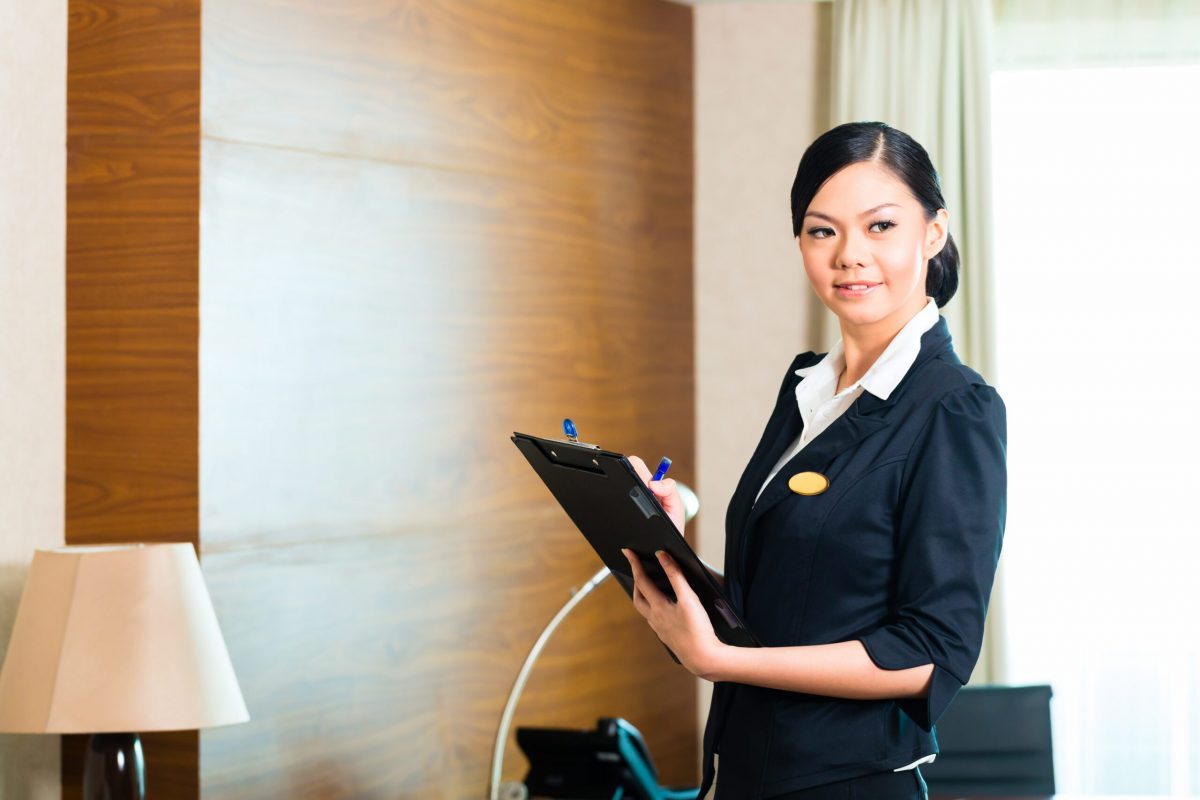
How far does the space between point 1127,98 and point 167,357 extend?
3.02m

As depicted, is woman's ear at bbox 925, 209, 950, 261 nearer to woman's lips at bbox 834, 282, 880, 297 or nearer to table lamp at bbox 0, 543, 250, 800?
woman's lips at bbox 834, 282, 880, 297

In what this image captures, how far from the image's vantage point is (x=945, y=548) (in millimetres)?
1554

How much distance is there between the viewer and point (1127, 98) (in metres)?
4.18

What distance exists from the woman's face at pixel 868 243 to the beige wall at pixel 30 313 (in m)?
1.82

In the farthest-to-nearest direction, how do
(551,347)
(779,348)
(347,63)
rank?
1. (779,348)
2. (551,347)
3. (347,63)

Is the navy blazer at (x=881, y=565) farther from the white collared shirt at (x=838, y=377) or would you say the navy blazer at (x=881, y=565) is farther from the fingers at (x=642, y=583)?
the fingers at (x=642, y=583)

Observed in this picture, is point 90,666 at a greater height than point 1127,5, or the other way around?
point 1127,5

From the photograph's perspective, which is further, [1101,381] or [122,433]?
[1101,381]

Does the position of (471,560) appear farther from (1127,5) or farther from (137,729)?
(1127,5)

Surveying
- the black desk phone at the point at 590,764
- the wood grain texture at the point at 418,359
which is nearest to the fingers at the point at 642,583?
the wood grain texture at the point at 418,359

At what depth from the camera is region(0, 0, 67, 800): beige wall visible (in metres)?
2.77

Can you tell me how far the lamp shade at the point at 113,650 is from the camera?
2.36 metres

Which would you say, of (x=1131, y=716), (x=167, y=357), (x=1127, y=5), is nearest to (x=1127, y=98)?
(x=1127, y=5)

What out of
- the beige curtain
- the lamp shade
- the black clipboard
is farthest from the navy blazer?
the beige curtain
